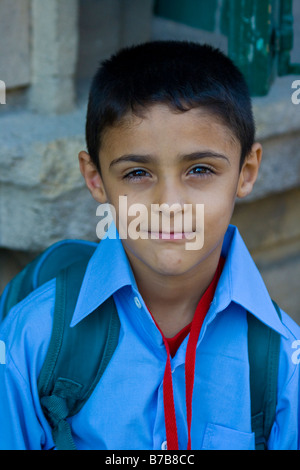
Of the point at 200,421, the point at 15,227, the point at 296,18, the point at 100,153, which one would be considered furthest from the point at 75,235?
the point at 296,18

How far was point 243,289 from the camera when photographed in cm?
160

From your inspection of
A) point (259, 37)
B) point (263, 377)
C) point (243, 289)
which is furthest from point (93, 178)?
point (259, 37)

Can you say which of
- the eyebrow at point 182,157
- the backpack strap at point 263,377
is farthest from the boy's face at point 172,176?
the backpack strap at point 263,377

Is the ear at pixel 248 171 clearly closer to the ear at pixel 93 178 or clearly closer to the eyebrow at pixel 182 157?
the eyebrow at pixel 182 157

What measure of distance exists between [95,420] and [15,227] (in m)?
0.89

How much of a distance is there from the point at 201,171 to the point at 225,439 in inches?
23.0

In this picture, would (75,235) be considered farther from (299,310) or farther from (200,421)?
(299,310)

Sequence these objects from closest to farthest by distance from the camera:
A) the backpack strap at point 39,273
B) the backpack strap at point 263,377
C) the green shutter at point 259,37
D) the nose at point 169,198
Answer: the nose at point 169,198 → the backpack strap at point 263,377 → the backpack strap at point 39,273 → the green shutter at point 259,37

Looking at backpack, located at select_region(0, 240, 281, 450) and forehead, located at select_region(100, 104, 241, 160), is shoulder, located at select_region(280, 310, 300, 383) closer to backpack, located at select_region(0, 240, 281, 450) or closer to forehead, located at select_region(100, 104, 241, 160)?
backpack, located at select_region(0, 240, 281, 450)

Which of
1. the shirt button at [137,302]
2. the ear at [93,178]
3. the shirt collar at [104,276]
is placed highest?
the ear at [93,178]

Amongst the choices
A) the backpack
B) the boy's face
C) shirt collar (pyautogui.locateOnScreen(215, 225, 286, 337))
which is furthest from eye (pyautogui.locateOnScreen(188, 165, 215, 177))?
the backpack

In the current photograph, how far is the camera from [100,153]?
1601 millimetres

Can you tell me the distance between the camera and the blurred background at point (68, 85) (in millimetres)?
2141
